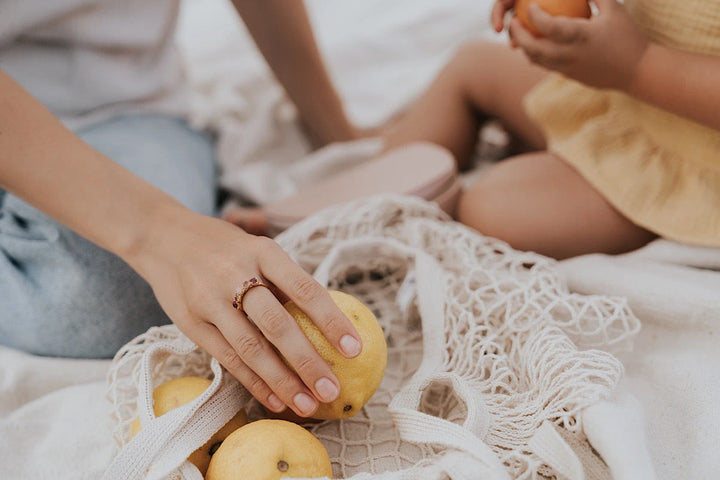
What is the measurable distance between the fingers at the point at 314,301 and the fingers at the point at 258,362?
0.07ft

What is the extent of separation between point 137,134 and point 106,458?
463 mm

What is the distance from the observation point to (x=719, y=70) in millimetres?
588

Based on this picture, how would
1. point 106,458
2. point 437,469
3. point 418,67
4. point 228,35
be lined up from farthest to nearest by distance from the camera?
1. point 228,35
2. point 418,67
3. point 106,458
4. point 437,469

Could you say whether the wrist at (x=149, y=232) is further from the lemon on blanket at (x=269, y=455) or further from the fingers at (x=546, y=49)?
the fingers at (x=546, y=49)

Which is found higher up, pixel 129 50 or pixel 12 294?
pixel 129 50

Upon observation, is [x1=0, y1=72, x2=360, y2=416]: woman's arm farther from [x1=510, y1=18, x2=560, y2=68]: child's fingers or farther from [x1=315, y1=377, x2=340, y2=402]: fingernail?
[x1=510, y1=18, x2=560, y2=68]: child's fingers

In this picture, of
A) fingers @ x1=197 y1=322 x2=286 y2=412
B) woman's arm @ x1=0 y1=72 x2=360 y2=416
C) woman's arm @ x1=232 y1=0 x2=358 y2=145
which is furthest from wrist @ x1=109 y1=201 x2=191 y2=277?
woman's arm @ x1=232 y1=0 x2=358 y2=145

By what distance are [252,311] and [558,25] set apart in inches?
15.5

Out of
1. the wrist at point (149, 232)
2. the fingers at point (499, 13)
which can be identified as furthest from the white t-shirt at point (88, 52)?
the fingers at point (499, 13)

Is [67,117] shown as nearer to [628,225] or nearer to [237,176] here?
[237,176]

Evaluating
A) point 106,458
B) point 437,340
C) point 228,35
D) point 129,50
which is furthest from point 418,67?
point 106,458

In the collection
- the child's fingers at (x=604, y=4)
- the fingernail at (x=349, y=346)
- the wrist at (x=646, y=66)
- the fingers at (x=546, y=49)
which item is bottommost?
the fingernail at (x=349, y=346)

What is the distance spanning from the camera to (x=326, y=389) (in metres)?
0.44

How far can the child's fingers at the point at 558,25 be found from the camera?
59 cm
